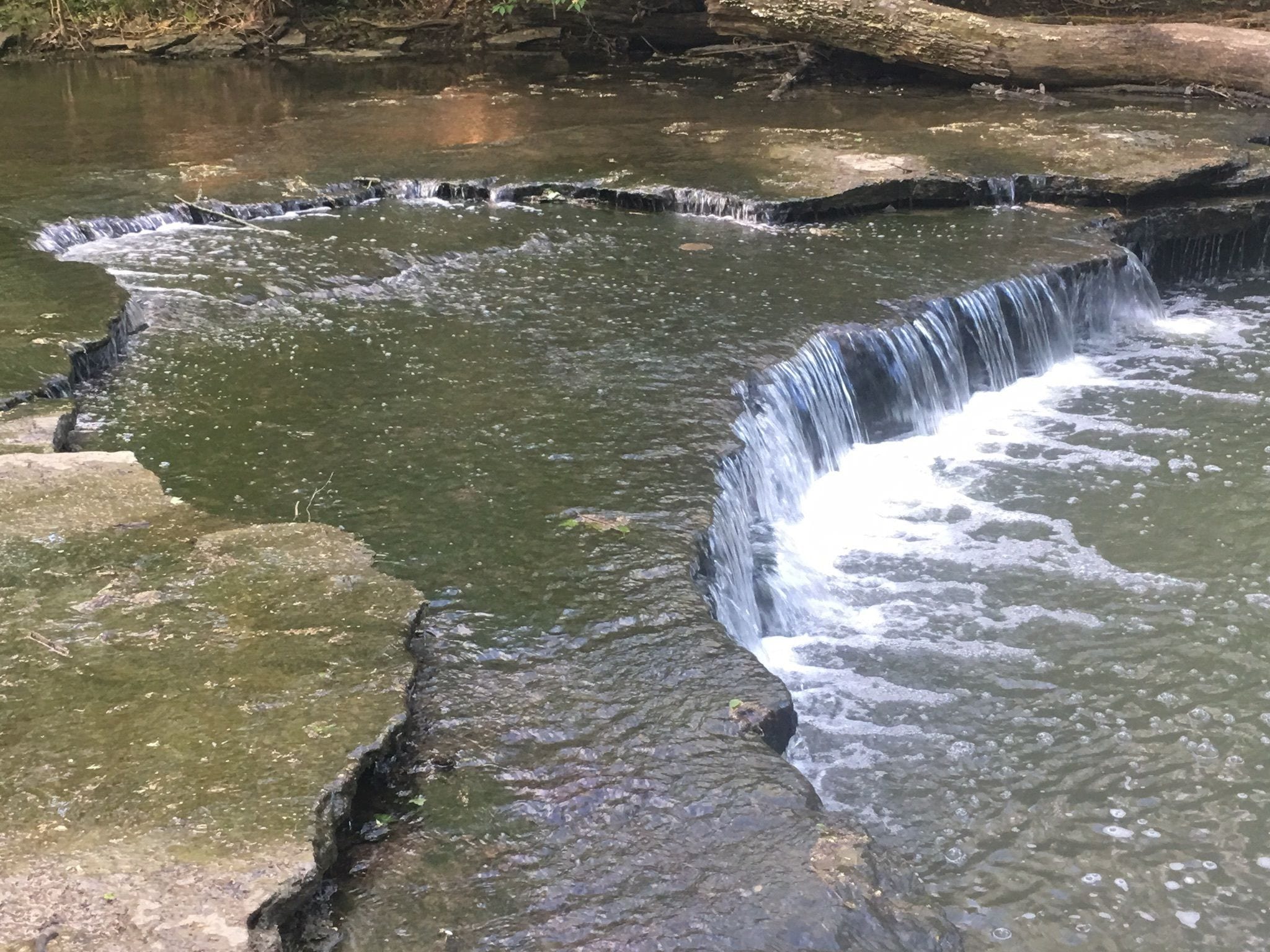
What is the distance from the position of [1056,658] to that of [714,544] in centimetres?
154

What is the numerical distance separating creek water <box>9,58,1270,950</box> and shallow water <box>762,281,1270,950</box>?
18 millimetres

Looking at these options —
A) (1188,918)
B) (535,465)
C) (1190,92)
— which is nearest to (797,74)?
(1190,92)

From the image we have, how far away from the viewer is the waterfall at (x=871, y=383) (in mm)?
5215

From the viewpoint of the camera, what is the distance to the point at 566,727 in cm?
357

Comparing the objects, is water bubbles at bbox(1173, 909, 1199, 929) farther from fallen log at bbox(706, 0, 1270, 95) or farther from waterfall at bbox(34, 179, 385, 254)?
fallen log at bbox(706, 0, 1270, 95)

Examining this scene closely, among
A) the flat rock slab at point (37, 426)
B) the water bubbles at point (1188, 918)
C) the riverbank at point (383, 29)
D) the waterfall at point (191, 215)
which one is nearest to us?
the water bubbles at point (1188, 918)

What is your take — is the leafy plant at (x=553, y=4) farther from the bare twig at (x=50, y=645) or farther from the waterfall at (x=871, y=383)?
the bare twig at (x=50, y=645)

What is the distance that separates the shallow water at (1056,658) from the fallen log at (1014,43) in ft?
16.7

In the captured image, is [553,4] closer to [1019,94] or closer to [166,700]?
[1019,94]

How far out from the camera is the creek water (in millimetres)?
3254

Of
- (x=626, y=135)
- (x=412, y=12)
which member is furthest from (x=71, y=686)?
(x=412, y=12)

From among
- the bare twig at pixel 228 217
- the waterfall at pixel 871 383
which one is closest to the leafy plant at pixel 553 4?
the bare twig at pixel 228 217

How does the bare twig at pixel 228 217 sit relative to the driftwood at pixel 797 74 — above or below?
below

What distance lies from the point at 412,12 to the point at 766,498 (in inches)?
553
